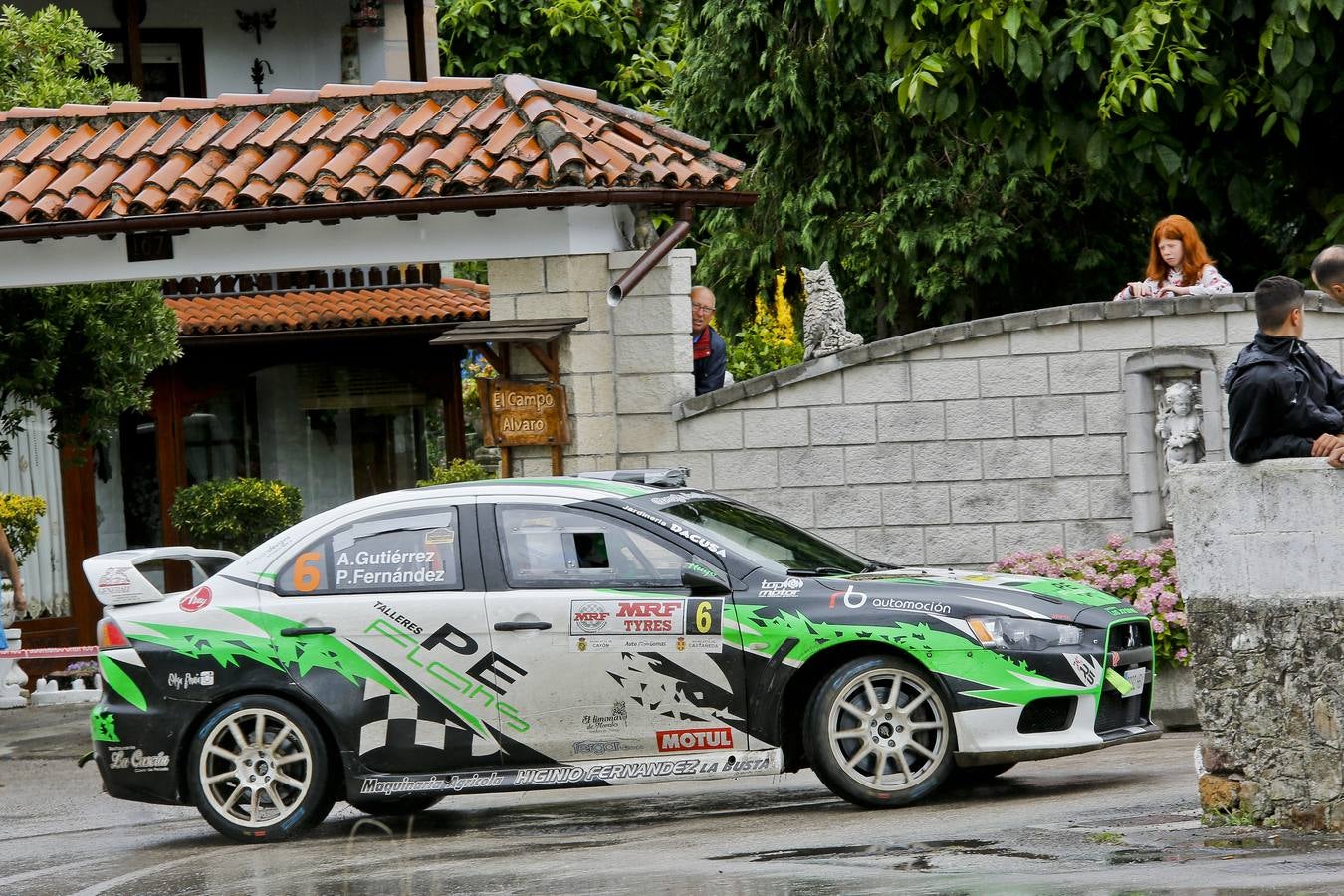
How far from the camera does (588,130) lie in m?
13.9

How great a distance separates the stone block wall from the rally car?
12.4 feet

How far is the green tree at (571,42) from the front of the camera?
30.4 metres

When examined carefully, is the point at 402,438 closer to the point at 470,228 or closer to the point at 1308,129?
the point at 470,228

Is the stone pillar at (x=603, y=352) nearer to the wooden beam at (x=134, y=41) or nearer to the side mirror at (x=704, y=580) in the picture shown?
the side mirror at (x=704, y=580)

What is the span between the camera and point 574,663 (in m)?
8.86

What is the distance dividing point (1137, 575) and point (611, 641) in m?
3.91

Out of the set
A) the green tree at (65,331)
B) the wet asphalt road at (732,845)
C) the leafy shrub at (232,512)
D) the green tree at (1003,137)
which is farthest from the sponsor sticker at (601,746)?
the leafy shrub at (232,512)

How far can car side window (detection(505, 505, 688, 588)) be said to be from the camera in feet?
29.3

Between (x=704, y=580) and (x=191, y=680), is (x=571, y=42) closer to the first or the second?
(x=191, y=680)

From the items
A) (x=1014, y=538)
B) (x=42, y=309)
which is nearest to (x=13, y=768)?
(x=42, y=309)

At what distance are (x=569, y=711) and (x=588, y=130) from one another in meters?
6.08

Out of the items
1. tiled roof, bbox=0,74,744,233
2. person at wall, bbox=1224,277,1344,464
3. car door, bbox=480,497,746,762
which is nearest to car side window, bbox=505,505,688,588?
car door, bbox=480,497,746,762

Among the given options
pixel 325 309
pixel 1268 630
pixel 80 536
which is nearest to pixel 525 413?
pixel 325 309

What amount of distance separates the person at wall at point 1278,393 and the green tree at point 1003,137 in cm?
548
